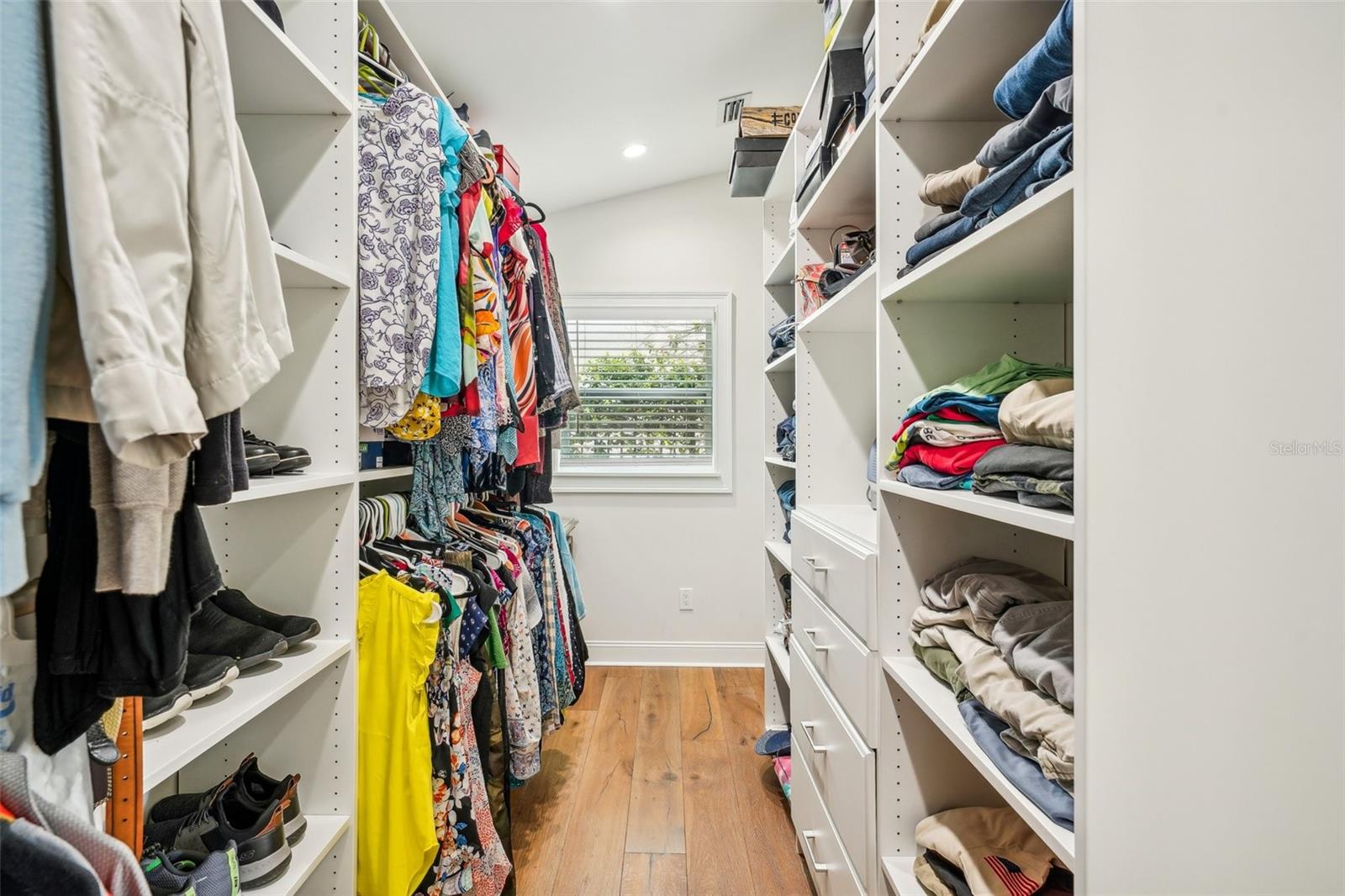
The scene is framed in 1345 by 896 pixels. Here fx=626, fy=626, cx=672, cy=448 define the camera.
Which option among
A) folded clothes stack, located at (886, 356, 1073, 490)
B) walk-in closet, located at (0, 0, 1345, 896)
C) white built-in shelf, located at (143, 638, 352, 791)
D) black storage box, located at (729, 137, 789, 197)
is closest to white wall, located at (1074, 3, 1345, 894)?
walk-in closet, located at (0, 0, 1345, 896)

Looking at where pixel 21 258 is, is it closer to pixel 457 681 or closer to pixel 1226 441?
pixel 1226 441

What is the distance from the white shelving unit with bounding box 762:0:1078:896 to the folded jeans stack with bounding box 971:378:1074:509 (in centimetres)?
2

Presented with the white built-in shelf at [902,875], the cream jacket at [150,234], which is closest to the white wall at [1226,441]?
the white built-in shelf at [902,875]

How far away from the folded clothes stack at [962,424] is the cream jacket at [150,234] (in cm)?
87

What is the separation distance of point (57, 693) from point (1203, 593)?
1.04 metres

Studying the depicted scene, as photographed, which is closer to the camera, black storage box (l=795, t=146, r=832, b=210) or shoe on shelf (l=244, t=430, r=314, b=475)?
shoe on shelf (l=244, t=430, r=314, b=475)

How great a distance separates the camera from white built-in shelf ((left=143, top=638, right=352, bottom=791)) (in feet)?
2.51

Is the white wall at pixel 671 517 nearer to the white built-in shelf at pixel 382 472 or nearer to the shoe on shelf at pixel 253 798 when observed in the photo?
the white built-in shelf at pixel 382 472

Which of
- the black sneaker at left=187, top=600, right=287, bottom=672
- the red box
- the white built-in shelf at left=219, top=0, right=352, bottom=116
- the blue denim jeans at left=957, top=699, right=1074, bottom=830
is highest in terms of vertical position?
the red box

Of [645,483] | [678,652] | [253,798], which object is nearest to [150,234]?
[253,798]

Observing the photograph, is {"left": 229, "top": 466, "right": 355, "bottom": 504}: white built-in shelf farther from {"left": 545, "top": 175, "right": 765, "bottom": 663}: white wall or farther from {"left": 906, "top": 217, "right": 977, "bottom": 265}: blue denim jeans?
{"left": 545, "top": 175, "right": 765, "bottom": 663}: white wall

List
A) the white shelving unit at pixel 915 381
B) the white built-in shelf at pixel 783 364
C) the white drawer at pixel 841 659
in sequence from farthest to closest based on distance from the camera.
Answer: the white built-in shelf at pixel 783 364 → the white drawer at pixel 841 659 → the white shelving unit at pixel 915 381

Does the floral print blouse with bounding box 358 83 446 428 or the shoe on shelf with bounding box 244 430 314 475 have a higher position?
the floral print blouse with bounding box 358 83 446 428

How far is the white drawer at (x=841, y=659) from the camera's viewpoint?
3.88 ft
